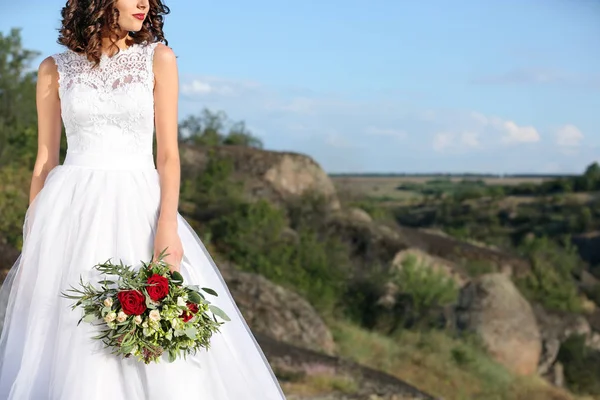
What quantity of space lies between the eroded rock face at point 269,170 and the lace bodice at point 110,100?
63.0 feet

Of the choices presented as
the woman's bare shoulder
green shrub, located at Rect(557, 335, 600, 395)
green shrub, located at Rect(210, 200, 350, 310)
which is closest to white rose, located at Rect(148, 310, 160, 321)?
the woman's bare shoulder

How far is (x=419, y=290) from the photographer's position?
68.7ft

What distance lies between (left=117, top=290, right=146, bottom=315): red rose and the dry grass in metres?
13.4

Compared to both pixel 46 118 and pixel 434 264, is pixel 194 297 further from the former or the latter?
pixel 434 264

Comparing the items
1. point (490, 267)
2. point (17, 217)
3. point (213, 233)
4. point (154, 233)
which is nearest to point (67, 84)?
point (154, 233)

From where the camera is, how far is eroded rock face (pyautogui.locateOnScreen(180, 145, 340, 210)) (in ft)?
76.9

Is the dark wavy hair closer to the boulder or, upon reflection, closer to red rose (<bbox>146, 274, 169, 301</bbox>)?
red rose (<bbox>146, 274, 169, 301</bbox>)

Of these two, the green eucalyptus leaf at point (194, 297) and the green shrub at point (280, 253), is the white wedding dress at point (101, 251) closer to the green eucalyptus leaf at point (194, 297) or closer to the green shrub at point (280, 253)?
the green eucalyptus leaf at point (194, 297)

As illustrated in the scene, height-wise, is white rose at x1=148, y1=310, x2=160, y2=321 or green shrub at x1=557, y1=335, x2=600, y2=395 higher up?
white rose at x1=148, y1=310, x2=160, y2=321

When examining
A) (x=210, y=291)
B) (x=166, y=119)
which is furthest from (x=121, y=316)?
(x=166, y=119)

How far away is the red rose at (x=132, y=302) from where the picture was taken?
11.4 feet

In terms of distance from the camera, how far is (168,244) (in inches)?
146

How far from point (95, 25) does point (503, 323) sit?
59.2 feet

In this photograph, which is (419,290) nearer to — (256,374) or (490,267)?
(490,267)
